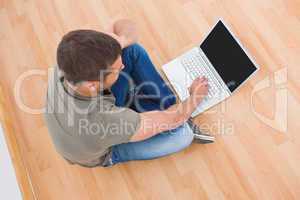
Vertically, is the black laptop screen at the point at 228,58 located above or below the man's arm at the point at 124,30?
below

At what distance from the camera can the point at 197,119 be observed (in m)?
1.53

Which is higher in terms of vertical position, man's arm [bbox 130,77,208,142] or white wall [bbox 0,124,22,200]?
white wall [bbox 0,124,22,200]

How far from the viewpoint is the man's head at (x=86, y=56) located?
0.92 m

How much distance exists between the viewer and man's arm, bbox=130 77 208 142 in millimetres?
1099

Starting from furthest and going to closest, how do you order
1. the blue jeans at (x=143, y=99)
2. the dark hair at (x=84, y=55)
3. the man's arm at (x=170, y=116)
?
the blue jeans at (x=143, y=99) → the man's arm at (x=170, y=116) → the dark hair at (x=84, y=55)

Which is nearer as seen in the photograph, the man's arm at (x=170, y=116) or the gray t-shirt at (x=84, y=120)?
the gray t-shirt at (x=84, y=120)

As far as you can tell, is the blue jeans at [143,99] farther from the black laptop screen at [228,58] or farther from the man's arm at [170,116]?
the black laptop screen at [228,58]

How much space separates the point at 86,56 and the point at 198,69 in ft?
2.23

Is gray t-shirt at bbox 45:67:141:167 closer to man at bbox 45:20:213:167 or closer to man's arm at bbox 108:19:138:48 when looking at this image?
man at bbox 45:20:213:167

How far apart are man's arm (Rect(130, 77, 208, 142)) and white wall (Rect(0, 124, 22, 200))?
645 mm

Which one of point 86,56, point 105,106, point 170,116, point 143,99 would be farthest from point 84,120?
point 143,99

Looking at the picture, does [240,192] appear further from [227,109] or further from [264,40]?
[264,40]

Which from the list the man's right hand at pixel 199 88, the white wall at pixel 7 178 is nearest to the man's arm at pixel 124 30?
the man's right hand at pixel 199 88

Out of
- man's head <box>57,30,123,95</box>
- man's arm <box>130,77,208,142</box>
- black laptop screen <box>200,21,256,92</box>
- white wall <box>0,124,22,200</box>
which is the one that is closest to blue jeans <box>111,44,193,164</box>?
man's arm <box>130,77,208,142</box>
